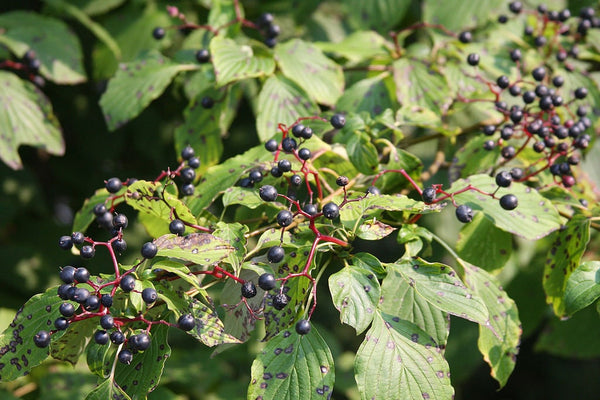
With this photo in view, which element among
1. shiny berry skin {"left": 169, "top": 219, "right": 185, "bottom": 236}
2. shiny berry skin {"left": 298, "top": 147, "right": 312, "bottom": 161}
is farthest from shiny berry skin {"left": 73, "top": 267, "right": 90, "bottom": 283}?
shiny berry skin {"left": 298, "top": 147, "right": 312, "bottom": 161}

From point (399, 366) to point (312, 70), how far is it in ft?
3.73

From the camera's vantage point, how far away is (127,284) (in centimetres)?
124

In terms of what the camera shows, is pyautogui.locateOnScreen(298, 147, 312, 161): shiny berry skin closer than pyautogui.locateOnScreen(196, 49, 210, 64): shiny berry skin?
Yes

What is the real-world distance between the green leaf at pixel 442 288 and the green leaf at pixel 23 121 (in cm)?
154

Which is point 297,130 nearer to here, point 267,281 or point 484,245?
point 267,281

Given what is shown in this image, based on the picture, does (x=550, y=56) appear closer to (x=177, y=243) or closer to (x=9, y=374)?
(x=177, y=243)

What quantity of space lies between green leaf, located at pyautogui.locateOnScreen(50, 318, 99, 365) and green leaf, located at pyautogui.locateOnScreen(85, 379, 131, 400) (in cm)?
17

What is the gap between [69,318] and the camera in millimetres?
1282

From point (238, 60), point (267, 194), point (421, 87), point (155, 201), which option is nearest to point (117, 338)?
point (155, 201)

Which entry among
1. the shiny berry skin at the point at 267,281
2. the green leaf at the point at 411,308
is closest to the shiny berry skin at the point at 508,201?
the green leaf at the point at 411,308

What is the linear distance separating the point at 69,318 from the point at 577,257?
1.27m

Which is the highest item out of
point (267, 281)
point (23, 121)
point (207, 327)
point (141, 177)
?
point (267, 281)

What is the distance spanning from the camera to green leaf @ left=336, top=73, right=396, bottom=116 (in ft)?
6.89

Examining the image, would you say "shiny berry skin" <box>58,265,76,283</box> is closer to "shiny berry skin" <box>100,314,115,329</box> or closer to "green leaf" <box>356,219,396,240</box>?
"shiny berry skin" <box>100,314,115,329</box>
